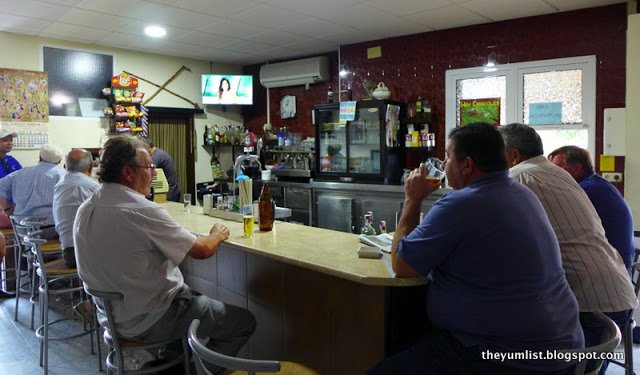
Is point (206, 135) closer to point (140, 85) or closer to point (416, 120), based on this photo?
point (140, 85)

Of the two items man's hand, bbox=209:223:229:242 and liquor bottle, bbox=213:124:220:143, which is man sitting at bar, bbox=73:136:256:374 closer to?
man's hand, bbox=209:223:229:242

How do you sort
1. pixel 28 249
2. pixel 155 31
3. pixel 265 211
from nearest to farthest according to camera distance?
pixel 265 211
pixel 28 249
pixel 155 31

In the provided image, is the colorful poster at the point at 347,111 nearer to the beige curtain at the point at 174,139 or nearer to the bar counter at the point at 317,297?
the beige curtain at the point at 174,139

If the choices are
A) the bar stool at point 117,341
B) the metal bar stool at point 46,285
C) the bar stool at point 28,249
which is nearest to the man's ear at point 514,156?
the bar stool at point 117,341

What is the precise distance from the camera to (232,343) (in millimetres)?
2180

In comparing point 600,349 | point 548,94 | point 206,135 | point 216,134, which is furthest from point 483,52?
point 600,349

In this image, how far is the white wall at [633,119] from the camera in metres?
4.01

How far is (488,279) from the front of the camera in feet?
4.81

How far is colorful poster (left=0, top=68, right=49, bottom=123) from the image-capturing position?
206 inches

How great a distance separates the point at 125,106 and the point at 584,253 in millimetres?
5729

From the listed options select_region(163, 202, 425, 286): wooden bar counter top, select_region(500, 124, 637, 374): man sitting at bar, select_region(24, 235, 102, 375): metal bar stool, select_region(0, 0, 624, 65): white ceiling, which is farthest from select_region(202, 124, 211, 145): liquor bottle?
select_region(500, 124, 637, 374): man sitting at bar

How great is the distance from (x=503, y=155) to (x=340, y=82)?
4.91 metres

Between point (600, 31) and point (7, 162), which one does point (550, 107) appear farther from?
point (7, 162)

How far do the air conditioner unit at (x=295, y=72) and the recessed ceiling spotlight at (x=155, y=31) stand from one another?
1.86 metres
